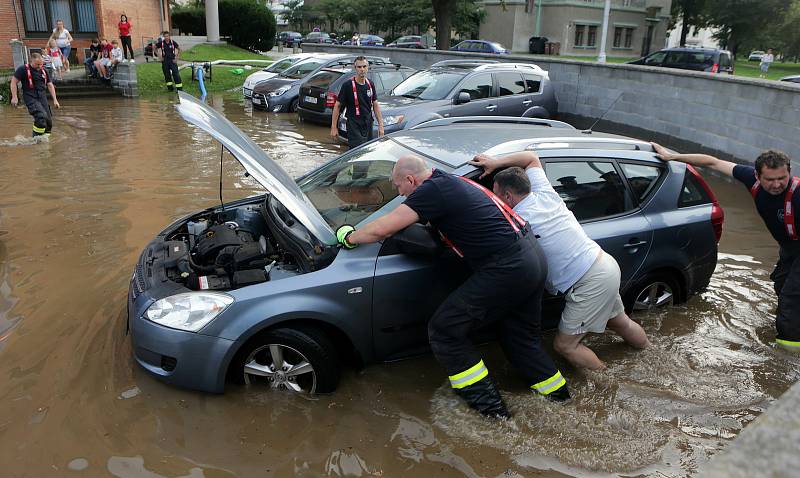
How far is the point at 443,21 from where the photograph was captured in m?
27.5

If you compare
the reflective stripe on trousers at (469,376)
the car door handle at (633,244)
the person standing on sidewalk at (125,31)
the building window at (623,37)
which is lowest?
the reflective stripe on trousers at (469,376)

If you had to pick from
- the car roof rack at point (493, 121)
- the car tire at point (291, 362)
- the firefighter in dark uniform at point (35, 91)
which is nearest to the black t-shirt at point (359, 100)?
the car roof rack at point (493, 121)

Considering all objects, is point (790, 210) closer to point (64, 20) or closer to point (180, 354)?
point (180, 354)

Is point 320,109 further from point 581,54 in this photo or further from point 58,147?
point 581,54

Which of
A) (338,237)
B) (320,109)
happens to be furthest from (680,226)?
(320,109)

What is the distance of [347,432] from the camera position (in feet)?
11.3

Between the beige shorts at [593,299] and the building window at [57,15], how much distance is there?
25052 millimetres

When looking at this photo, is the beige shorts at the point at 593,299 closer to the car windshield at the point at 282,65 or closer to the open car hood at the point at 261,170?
the open car hood at the point at 261,170

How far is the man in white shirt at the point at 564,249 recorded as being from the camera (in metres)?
3.81

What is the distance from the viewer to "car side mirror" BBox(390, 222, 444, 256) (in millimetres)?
3545

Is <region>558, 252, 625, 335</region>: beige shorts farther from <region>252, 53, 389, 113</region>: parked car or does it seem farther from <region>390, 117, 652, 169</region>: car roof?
<region>252, 53, 389, 113</region>: parked car

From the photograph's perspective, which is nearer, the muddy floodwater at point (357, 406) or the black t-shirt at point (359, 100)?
the muddy floodwater at point (357, 406)

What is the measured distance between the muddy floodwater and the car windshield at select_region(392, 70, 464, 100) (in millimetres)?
6311

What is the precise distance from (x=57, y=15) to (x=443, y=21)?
15.8 m
